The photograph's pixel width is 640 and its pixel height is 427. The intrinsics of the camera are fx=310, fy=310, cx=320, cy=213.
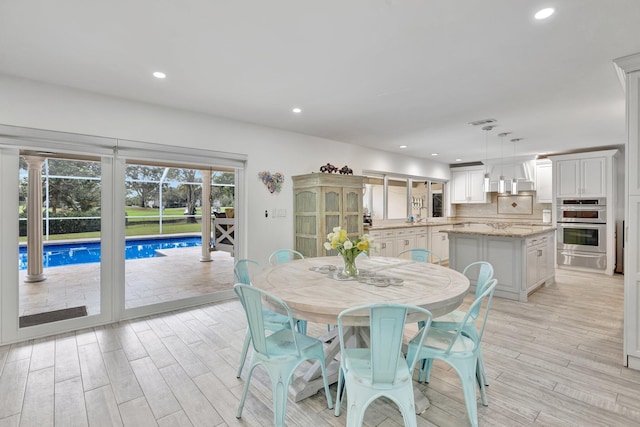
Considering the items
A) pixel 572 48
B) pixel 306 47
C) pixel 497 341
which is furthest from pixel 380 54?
pixel 497 341

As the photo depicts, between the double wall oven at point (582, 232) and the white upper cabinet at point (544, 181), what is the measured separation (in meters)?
0.42

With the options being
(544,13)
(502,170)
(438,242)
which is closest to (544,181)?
(502,170)

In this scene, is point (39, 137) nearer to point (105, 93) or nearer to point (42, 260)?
point (105, 93)

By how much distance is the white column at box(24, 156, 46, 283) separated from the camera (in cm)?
304

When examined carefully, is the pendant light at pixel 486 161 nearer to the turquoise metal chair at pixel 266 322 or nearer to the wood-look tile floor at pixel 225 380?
the wood-look tile floor at pixel 225 380

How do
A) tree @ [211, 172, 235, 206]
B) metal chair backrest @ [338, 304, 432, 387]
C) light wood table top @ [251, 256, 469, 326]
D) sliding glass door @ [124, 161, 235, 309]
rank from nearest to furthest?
metal chair backrest @ [338, 304, 432, 387] < light wood table top @ [251, 256, 469, 326] < sliding glass door @ [124, 161, 235, 309] < tree @ [211, 172, 235, 206]

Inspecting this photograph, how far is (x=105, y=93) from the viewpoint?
3221 mm

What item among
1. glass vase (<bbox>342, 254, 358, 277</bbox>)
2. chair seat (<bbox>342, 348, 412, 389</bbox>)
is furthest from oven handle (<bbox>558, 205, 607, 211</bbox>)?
chair seat (<bbox>342, 348, 412, 389</bbox>)

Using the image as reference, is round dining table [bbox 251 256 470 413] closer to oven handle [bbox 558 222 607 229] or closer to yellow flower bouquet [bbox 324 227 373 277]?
yellow flower bouquet [bbox 324 227 373 277]

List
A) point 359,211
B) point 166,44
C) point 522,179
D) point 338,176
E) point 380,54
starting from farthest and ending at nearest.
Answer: point 522,179 → point 359,211 → point 338,176 → point 380,54 → point 166,44

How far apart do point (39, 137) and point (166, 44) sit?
5.73 ft

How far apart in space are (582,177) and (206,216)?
23.1 feet

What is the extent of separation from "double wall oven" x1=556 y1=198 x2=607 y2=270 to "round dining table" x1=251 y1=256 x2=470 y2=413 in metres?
5.23

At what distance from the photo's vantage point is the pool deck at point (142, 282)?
127 inches
